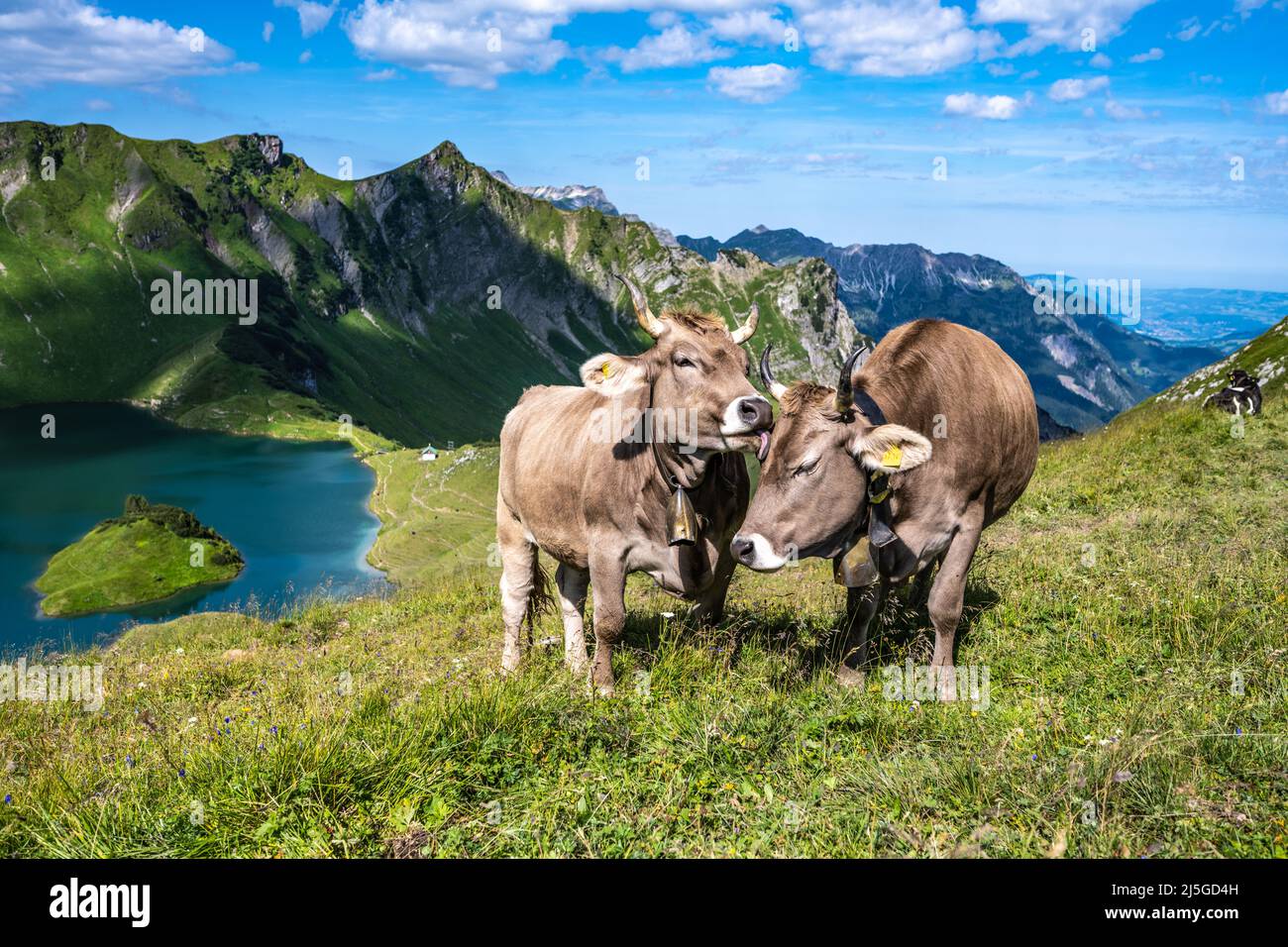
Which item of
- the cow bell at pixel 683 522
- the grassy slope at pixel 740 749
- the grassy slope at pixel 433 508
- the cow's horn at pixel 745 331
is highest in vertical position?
the cow's horn at pixel 745 331

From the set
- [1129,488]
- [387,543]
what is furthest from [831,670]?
[387,543]

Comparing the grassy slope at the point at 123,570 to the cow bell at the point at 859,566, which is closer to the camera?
the cow bell at the point at 859,566

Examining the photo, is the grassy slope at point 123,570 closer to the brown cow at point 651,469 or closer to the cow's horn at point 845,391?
the brown cow at point 651,469

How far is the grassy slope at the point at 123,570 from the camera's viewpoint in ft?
354

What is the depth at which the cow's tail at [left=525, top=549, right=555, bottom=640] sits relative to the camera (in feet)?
35.2

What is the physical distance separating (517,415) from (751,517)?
4824 mm

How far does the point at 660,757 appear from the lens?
5.66 m

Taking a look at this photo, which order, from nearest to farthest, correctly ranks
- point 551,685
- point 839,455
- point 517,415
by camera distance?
point 551,685, point 839,455, point 517,415

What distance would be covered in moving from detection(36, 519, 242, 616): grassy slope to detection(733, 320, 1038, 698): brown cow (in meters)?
122

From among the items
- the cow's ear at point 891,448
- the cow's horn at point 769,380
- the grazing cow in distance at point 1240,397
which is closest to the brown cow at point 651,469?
the cow's horn at point 769,380

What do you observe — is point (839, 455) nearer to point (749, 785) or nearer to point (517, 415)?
point (749, 785)

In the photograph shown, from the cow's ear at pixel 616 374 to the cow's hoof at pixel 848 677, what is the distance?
345 centimetres

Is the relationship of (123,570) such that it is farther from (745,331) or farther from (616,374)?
(745,331)

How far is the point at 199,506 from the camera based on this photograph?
151 metres
